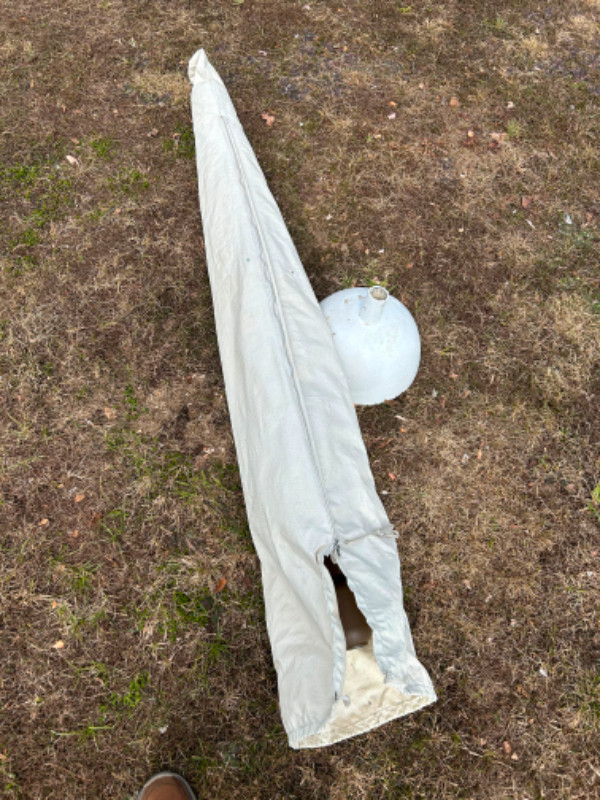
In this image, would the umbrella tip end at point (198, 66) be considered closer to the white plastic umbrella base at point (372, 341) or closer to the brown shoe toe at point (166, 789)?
the white plastic umbrella base at point (372, 341)

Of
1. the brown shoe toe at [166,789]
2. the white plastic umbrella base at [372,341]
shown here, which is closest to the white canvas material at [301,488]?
the white plastic umbrella base at [372,341]

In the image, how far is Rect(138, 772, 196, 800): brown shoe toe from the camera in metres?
2.28

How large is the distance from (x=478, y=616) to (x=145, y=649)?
1721 millimetres

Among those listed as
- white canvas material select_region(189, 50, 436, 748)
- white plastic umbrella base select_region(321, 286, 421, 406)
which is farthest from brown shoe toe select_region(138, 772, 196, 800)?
white plastic umbrella base select_region(321, 286, 421, 406)

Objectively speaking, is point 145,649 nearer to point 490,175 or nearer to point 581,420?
point 581,420

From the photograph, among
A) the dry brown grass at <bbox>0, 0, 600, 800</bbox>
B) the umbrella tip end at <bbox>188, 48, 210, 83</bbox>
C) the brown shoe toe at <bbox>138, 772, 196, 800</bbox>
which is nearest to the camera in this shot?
the brown shoe toe at <bbox>138, 772, 196, 800</bbox>

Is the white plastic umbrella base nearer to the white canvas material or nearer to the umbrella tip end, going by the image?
the white canvas material

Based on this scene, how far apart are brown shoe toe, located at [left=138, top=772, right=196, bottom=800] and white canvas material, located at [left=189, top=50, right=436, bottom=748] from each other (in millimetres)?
748

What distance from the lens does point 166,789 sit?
90.2 inches

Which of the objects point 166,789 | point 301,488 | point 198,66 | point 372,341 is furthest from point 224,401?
point 198,66

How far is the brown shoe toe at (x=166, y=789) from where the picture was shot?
2283mm

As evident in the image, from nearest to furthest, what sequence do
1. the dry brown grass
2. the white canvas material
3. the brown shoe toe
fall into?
the white canvas material < the brown shoe toe < the dry brown grass

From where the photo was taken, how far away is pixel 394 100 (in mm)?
4117

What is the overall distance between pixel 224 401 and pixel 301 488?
1.18 metres
